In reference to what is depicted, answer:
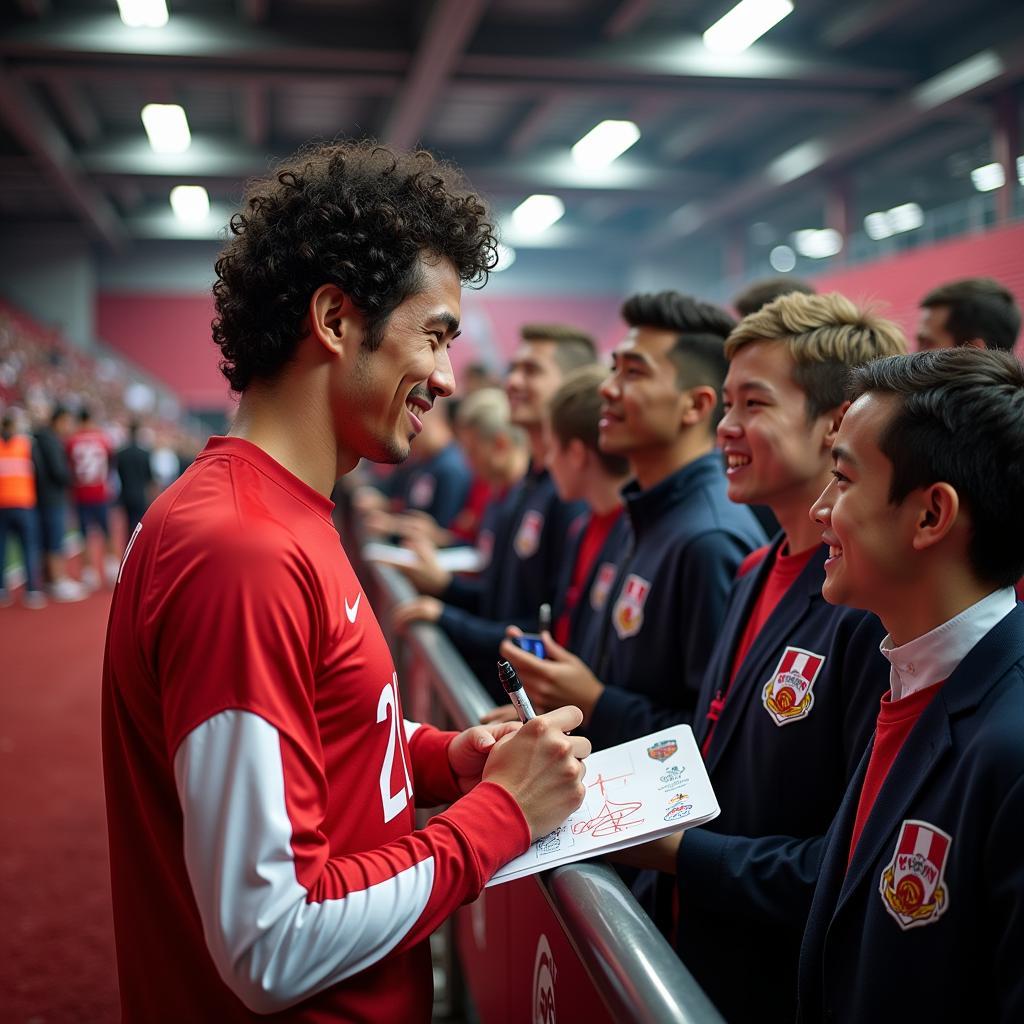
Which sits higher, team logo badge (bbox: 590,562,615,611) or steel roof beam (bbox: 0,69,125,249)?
steel roof beam (bbox: 0,69,125,249)

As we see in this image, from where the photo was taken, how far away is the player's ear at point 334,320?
126cm

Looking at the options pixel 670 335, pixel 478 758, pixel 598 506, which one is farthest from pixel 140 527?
pixel 598 506

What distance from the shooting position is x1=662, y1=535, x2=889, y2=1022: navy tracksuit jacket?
1554 millimetres

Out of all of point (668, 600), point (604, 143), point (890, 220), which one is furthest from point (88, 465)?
point (890, 220)

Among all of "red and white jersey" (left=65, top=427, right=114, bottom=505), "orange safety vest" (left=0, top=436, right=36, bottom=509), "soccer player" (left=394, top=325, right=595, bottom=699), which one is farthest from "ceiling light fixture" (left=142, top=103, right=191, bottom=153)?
"soccer player" (left=394, top=325, right=595, bottom=699)

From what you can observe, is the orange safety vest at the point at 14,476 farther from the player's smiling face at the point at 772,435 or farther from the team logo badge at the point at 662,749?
the team logo badge at the point at 662,749

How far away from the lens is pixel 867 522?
127 centimetres

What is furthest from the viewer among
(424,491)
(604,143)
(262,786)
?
(604,143)

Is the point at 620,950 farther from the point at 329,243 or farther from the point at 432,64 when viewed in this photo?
the point at 432,64

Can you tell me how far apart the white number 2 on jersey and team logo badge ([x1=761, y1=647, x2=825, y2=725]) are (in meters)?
0.65

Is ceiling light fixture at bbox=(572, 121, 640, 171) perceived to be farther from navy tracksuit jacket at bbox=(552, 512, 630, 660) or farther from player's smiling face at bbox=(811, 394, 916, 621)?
player's smiling face at bbox=(811, 394, 916, 621)

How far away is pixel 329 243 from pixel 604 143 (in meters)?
16.8

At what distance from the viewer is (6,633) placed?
859 centimetres

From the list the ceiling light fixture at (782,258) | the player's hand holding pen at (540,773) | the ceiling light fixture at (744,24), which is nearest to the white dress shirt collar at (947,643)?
the player's hand holding pen at (540,773)
